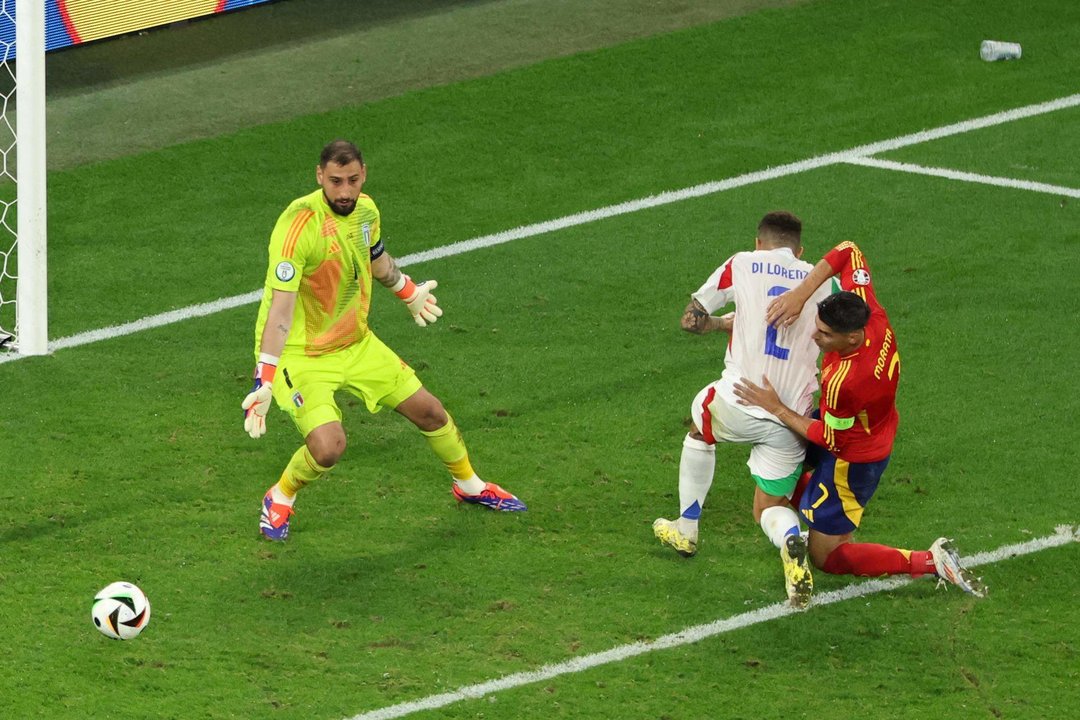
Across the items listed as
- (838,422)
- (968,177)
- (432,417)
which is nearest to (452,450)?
(432,417)

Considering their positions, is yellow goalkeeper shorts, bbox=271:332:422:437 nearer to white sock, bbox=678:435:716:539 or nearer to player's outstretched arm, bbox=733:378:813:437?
white sock, bbox=678:435:716:539

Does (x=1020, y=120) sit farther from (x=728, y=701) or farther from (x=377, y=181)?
(x=728, y=701)

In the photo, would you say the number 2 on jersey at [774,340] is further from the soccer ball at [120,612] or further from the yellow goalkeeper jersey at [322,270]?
the soccer ball at [120,612]

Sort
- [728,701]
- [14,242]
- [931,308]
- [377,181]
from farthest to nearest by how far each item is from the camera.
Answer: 1. [377,181]
2. [14,242]
3. [931,308]
4. [728,701]

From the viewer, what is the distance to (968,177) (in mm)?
12805

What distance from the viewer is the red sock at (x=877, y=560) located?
8102 mm

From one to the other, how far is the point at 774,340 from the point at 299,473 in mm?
2343

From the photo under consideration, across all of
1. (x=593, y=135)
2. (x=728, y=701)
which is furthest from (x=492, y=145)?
(x=728, y=701)

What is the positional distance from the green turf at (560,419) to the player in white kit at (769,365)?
16.6 inches

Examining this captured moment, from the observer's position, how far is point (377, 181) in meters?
12.9

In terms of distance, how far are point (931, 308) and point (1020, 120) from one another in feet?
11.3

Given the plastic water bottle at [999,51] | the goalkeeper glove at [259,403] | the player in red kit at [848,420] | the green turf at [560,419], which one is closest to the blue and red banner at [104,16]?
the green turf at [560,419]

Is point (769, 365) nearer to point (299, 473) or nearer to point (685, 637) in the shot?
point (685, 637)

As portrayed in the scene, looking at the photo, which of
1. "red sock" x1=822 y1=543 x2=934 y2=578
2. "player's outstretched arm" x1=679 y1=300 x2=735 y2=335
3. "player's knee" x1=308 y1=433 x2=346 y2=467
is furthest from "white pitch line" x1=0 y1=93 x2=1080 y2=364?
"red sock" x1=822 y1=543 x2=934 y2=578
